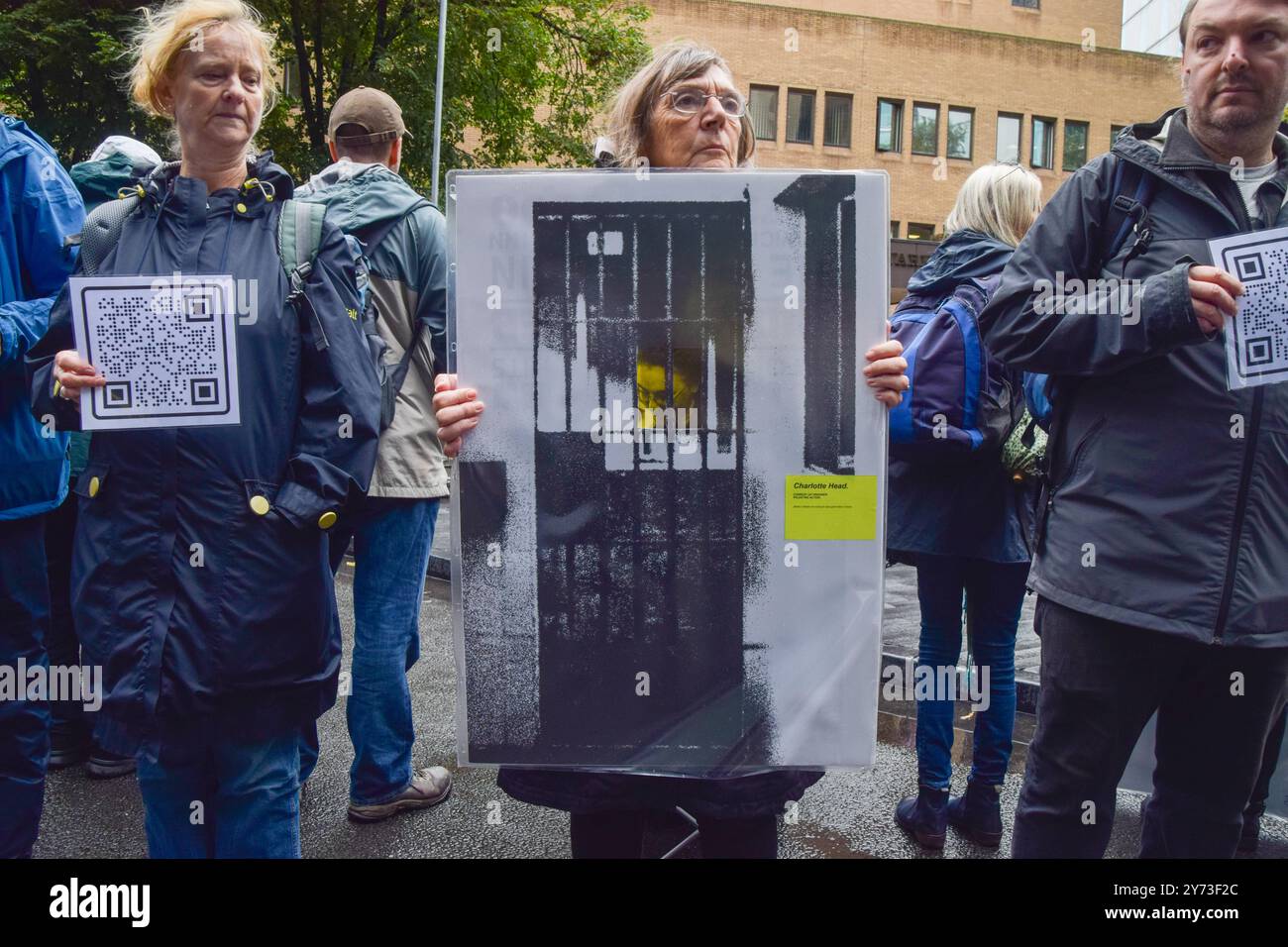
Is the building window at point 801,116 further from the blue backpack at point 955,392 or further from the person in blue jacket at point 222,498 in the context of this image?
the person in blue jacket at point 222,498

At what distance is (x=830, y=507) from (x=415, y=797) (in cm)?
228

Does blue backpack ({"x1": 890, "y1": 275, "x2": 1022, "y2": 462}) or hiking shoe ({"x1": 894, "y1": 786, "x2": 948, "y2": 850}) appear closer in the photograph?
blue backpack ({"x1": 890, "y1": 275, "x2": 1022, "y2": 462})

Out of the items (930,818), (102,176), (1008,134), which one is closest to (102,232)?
(102,176)

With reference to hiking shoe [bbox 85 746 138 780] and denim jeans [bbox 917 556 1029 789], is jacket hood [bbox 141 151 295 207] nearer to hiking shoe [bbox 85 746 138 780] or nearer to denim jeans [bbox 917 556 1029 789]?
denim jeans [bbox 917 556 1029 789]

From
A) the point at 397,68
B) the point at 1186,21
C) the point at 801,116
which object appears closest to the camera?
the point at 1186,21

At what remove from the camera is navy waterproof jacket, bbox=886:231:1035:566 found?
3.44m

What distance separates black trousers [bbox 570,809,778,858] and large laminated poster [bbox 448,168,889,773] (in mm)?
156

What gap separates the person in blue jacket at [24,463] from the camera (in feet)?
8.77

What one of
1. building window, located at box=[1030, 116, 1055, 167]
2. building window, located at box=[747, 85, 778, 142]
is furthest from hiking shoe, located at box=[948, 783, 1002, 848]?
building window, located at box=[1030, 116, 1055, 167]

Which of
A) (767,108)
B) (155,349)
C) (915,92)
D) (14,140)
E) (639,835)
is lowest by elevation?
(639,835)

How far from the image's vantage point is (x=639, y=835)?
7.14ft

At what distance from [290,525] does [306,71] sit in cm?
1375

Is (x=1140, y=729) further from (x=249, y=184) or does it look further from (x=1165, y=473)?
(x=249, y=184)
